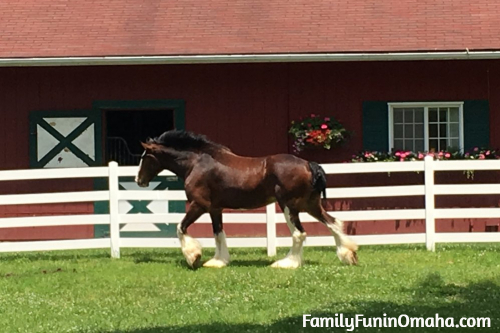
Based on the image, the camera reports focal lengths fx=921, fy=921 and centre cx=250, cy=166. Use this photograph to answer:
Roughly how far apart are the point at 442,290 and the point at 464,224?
5748 mm

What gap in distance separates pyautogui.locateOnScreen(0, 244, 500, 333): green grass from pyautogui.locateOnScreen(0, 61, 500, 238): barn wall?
10.2ft

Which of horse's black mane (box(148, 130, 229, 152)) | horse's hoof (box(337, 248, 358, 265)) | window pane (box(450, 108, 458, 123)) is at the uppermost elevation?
window pane (box(450, 108, 458, 123))

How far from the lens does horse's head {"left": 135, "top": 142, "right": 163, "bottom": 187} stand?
11555 mm

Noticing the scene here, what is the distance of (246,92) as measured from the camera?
49.0ft

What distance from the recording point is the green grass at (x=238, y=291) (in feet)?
25.9

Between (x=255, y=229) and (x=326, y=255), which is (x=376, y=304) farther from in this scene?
(x=255, y=229)

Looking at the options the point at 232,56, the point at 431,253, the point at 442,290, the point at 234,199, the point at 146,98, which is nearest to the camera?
the point at 442,290

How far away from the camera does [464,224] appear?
14578mm

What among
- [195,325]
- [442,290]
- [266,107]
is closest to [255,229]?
[266,107]

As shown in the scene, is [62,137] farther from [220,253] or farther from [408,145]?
[408,145]

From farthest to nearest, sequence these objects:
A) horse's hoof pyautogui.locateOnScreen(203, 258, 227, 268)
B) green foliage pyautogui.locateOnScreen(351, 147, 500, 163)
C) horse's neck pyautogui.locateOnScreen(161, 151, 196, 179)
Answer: green foliage pyautogui.locateOnScreen(351, 147, 500, 163) → horse's neck pyautogui.locateOnScreen(161, 151, 196, 179) → horse's hoof pyautogui.locateOnScreen(203, 258, 227, 268)

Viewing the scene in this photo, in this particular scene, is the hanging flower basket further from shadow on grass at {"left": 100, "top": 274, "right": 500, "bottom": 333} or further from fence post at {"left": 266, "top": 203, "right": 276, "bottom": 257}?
shadow on grass at {"left": 100, "top": 274, "right": 500, "bottom": 333}

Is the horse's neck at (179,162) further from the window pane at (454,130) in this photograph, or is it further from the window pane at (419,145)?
the window pane at (454,130)

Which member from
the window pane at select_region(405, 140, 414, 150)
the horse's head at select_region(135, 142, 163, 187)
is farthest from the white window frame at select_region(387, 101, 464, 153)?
the horse's head at select_region(135, 142, 163, 187)
